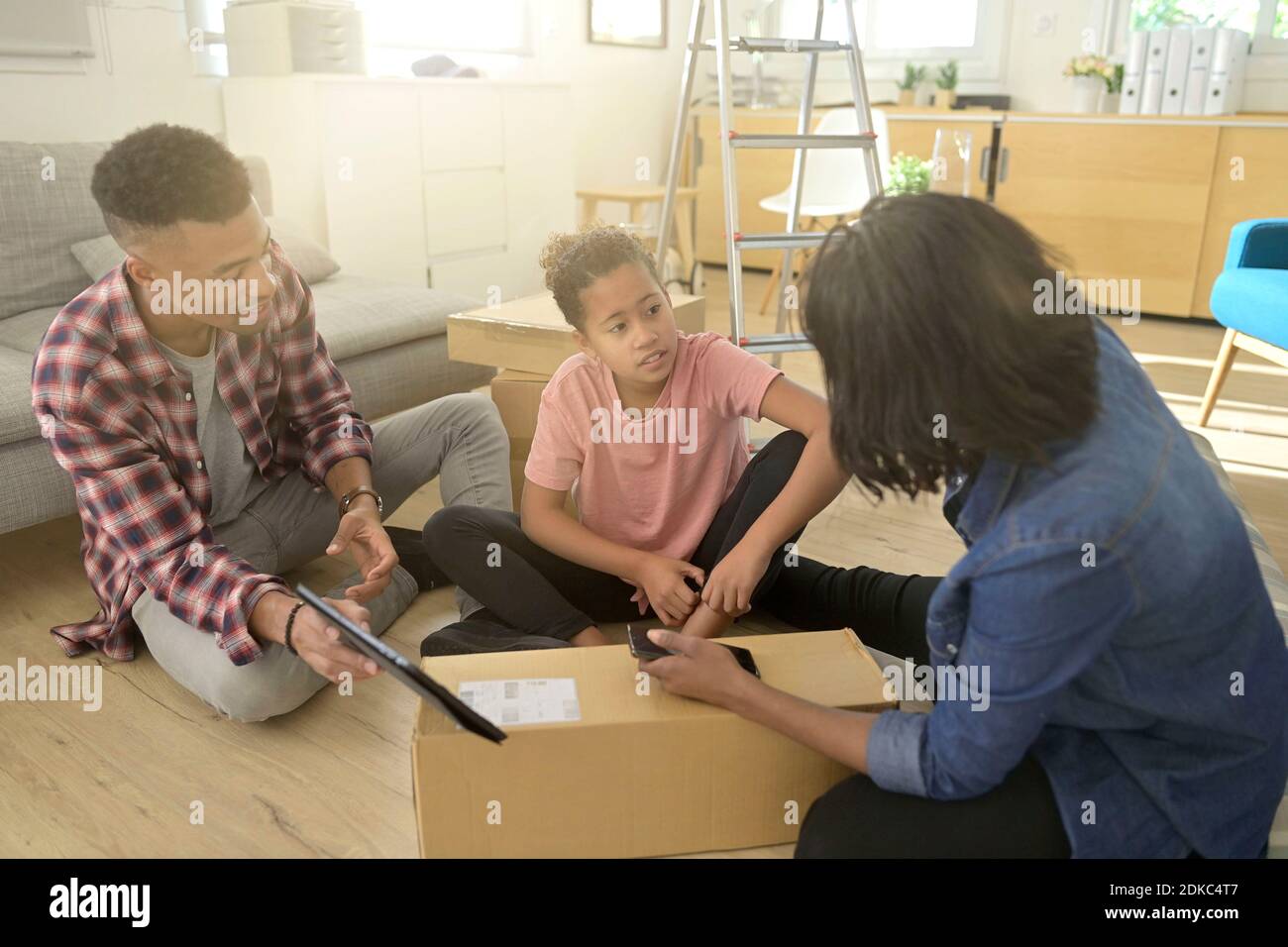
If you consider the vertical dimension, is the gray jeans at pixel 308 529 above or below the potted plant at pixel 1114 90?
below

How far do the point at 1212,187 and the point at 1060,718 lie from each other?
11.8 ft

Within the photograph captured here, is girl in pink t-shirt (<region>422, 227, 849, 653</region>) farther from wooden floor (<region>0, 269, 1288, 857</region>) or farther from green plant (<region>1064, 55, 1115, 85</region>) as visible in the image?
green plant (<region>1064, 55, 1115, 85</region>)

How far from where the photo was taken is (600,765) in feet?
3.60

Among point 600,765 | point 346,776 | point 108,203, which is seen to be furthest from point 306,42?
point 600,765

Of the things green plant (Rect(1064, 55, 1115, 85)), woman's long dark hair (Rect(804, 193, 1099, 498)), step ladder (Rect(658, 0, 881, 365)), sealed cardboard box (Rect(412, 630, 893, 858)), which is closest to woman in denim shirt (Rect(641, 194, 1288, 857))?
A: woman's long dark hair (Rect(804, 193, 1099, 498))

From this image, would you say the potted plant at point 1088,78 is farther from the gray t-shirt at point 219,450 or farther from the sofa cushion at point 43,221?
the gray t-shirt at point 219,450

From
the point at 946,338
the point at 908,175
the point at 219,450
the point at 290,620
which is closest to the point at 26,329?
the point at 219,450

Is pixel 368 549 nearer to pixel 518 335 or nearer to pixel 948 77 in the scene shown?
pixel 518 335

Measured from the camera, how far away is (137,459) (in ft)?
4.67

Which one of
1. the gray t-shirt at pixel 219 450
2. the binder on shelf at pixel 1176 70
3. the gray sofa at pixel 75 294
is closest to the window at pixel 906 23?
the binder on shelf at pixel 1176 70

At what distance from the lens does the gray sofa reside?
2256mm

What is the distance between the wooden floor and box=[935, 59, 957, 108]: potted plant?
3.00m

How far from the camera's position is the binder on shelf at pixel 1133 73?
3869 mm

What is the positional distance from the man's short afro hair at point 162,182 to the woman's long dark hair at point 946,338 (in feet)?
2.96
